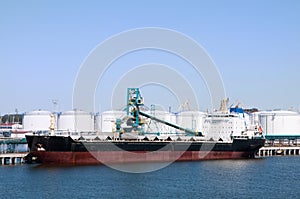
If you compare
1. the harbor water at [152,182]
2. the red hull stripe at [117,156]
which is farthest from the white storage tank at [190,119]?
the harbor water at [152,182]

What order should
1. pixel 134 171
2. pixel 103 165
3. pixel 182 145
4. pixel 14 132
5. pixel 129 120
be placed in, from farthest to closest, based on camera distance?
pixel 14 132, pixel 129 120, pixel 182 145, pixel 103 165, pixel 134 171

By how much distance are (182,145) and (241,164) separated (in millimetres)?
6275

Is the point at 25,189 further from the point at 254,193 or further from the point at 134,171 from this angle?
A: the point at 254,193

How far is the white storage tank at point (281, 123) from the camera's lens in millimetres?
89000

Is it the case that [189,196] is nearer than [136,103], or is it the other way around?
[189,196]

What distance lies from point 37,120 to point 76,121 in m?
11.1

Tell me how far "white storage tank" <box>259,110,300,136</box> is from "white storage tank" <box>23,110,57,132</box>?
129 feet

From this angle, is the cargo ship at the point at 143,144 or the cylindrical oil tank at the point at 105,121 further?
the cylindrical oil tank at the point at 105,121

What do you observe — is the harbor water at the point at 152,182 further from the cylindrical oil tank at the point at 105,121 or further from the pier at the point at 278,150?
the cylindrical oil tank at the point at 105,121

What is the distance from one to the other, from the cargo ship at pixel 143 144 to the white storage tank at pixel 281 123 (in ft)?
114

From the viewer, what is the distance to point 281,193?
28281 millimetres

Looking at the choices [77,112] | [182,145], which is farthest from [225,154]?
[77,112]

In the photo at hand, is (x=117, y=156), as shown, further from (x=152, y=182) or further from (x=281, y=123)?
(x=281, y=123)

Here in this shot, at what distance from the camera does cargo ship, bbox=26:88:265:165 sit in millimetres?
41906
